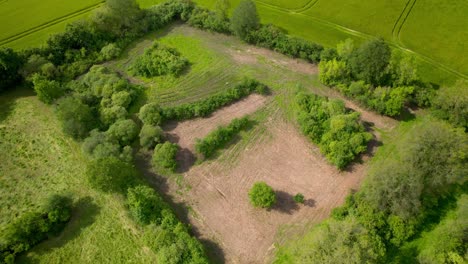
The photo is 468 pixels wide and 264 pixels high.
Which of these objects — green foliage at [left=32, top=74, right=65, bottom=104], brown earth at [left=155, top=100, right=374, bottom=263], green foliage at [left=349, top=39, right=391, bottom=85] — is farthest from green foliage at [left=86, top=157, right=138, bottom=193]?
green foliage at [left=349, top=39, right=391, bottom=85]

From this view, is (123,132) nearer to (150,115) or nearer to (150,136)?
(150,136)

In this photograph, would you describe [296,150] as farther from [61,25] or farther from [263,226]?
[61,25]

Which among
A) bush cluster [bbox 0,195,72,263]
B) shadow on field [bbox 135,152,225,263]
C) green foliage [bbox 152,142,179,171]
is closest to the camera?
bush cluster [bbox 0,195,72,263]

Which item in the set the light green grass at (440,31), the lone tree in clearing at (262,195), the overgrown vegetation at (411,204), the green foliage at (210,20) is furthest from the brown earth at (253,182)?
the light green grass at (440,31)

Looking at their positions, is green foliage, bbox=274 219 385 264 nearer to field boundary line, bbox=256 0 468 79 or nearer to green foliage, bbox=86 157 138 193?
green foliage, bbox=86 157 138 193

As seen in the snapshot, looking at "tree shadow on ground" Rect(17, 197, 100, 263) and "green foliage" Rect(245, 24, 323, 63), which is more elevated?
"green foliage" Rect(245, 24, 323, 63)

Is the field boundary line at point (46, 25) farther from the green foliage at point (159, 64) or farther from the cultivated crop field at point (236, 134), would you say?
the green foliage at point (159, 64)

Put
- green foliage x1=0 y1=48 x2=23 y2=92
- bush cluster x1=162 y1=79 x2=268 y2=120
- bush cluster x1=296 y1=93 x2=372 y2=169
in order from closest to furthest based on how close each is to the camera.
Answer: bush cluster x1=296 y1=93 x2=372 y2=169, bush cluster x1=162 y1=79 x2=268 y2=120, green foliage x1=0 y1=48 x2=23 y2=92
